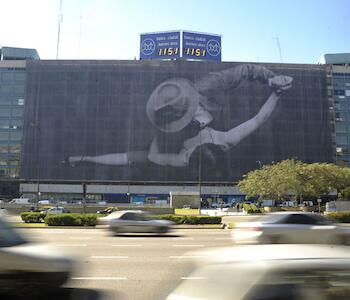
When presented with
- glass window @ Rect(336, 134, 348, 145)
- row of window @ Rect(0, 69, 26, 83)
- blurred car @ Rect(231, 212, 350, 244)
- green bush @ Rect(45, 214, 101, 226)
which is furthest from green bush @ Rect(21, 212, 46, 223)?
glass window @ Rect(336, 134, 348, 145)

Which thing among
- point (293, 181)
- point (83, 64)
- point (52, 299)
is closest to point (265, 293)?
point (52, 299)

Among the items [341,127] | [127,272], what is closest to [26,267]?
[127,272]

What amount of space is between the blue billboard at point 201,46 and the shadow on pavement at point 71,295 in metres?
104

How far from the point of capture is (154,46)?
109 m

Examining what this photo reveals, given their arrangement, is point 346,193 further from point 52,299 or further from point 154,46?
point 52,299

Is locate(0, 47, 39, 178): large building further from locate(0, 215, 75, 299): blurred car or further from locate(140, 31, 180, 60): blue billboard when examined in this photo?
locate(0, 215, 75, 299): blurred car

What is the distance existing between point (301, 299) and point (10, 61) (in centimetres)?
12004

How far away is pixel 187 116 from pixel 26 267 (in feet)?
329

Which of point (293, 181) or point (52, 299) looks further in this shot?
point (293, 181)

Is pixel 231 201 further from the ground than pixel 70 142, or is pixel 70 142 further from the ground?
pixel 70 142

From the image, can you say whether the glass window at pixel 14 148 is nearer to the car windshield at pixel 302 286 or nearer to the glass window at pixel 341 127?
the glass window at pixel 341 127

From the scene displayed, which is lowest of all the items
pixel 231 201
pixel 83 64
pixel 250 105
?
pixel 231 201

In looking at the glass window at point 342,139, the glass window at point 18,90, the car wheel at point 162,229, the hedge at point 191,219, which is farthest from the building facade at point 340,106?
the car wheel at point 162,229

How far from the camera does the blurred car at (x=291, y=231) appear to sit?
14609 mm
